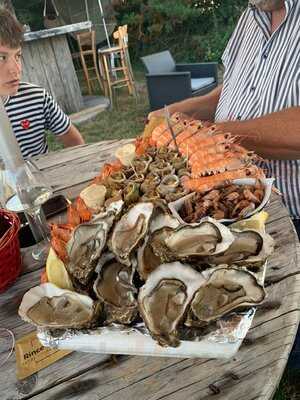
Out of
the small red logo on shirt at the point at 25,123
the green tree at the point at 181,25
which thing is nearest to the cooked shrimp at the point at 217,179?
the small red logo on shirt at the point at 25,123

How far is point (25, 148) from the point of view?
220cm

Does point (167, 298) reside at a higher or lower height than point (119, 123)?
higher

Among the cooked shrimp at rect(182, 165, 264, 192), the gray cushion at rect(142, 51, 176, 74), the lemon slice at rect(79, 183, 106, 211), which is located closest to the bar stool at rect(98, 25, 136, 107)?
the gray cushion at rect(142, 51, 176, 74)

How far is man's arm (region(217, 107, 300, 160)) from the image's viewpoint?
1.31m

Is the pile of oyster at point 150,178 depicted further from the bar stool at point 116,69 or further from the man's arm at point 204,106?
the bar stool at point 116,69

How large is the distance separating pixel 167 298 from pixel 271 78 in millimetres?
1038

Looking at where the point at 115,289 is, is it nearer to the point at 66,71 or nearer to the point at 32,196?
the point at 32,196

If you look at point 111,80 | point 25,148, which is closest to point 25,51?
point 111,80

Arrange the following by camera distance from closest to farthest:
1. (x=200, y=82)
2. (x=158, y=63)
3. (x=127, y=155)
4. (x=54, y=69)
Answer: (x=127, y=155), (x=200, y=82), (x=158, y=63), (x=54, y=69)

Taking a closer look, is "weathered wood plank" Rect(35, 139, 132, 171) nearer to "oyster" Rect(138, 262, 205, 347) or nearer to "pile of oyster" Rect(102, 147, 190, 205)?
Answer: "pile of oyster" Rect(102, 147, 190, 205)

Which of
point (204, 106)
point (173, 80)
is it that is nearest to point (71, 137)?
point (204, 106)

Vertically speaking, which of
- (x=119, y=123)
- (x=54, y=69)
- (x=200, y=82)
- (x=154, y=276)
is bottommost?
(x=119, y=123)

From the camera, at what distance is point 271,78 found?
1448mm

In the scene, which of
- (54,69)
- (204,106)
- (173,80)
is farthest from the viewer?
(54,69)
